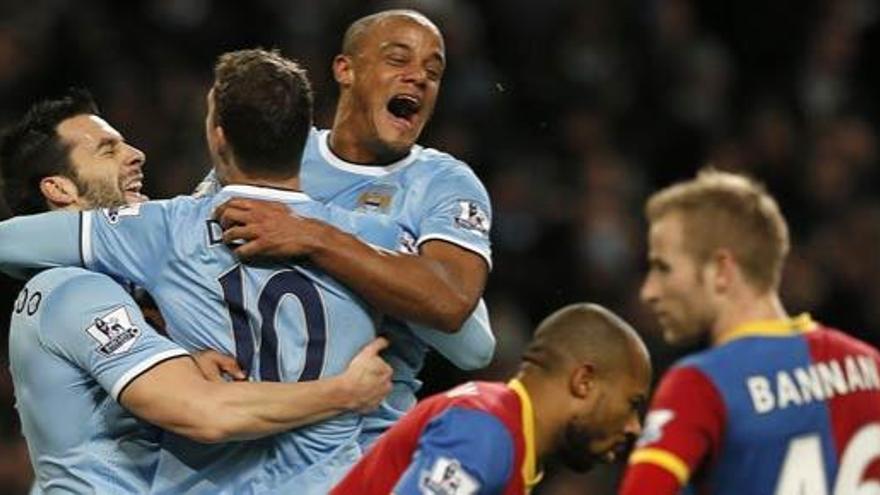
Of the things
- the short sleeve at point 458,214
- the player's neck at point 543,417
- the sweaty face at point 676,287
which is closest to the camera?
the sweaty face at point 676,287

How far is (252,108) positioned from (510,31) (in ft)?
23.4

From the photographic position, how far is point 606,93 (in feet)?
39.1

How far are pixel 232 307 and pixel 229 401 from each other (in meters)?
0.26

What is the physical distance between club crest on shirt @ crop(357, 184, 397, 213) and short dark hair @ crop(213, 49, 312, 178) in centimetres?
47

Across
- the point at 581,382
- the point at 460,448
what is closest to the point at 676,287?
the point at 581,382

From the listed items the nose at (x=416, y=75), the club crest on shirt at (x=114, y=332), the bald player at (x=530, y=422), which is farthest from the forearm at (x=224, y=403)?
the nose at (x=416, y=75)

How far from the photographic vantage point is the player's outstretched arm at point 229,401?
16.1 feet

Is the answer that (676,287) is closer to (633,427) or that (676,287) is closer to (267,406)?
(633,427)

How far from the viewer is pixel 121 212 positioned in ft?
16.8

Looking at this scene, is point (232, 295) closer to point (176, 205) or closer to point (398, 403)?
point (176, 205)

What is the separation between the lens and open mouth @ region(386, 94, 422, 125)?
573 centimetres

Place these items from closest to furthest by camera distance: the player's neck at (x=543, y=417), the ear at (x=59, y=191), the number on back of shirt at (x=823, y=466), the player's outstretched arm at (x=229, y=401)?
the number on back of shirt at (x=823, y=466)
the player's neck at (x=543, y=417)
the player's outstretched arm at (x=229, y=401)
the ear at (x=59, y=191)

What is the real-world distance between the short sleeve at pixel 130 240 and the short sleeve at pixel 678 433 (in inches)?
54.8

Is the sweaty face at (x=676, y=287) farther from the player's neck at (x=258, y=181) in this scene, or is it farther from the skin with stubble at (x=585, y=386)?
the player's neck at (x=258, y=181)
